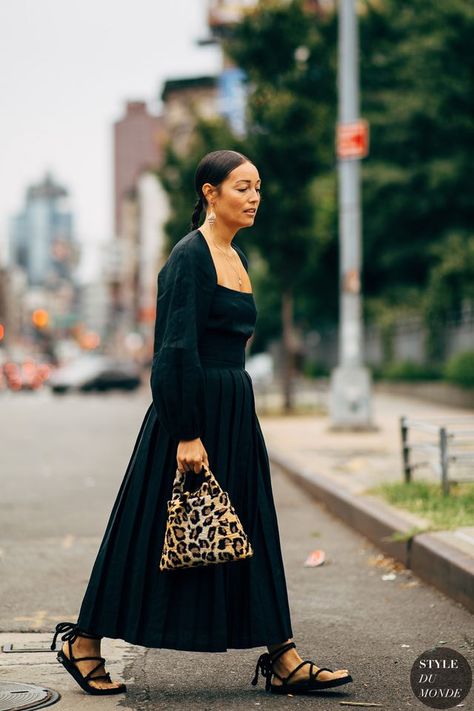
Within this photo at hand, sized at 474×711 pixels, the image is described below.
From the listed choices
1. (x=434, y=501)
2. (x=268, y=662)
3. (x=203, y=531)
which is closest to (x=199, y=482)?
(x=203, y=531)

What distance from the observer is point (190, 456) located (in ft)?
13.1

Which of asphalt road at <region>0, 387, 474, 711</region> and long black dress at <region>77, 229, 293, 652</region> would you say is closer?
long black dress at <region>77, 229, 293, 652</region>

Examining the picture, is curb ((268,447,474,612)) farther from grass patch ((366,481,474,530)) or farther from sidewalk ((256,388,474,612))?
grass patch ((366,481,474,530))

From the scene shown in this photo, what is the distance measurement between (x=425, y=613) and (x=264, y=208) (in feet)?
54.3

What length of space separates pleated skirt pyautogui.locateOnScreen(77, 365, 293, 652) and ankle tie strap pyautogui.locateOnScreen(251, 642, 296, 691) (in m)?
0.06

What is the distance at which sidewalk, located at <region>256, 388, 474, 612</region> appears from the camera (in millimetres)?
6184

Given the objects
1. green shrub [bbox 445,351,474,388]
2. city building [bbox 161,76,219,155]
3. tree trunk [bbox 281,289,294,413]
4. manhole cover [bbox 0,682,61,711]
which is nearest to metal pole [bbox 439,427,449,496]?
manhole cover [bbox 0,682,61,711]

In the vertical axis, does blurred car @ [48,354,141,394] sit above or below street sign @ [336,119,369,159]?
below

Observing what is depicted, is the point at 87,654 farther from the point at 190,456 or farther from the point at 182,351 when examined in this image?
the point at 182,351

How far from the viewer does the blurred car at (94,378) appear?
42625 millimetres

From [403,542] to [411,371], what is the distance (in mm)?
21879

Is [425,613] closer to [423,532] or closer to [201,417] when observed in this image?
[423,532]

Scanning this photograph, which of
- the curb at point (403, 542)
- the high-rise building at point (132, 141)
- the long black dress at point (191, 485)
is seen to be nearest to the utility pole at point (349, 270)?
the curb at point (403, 542)

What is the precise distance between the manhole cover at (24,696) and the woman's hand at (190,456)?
3.07 feet
